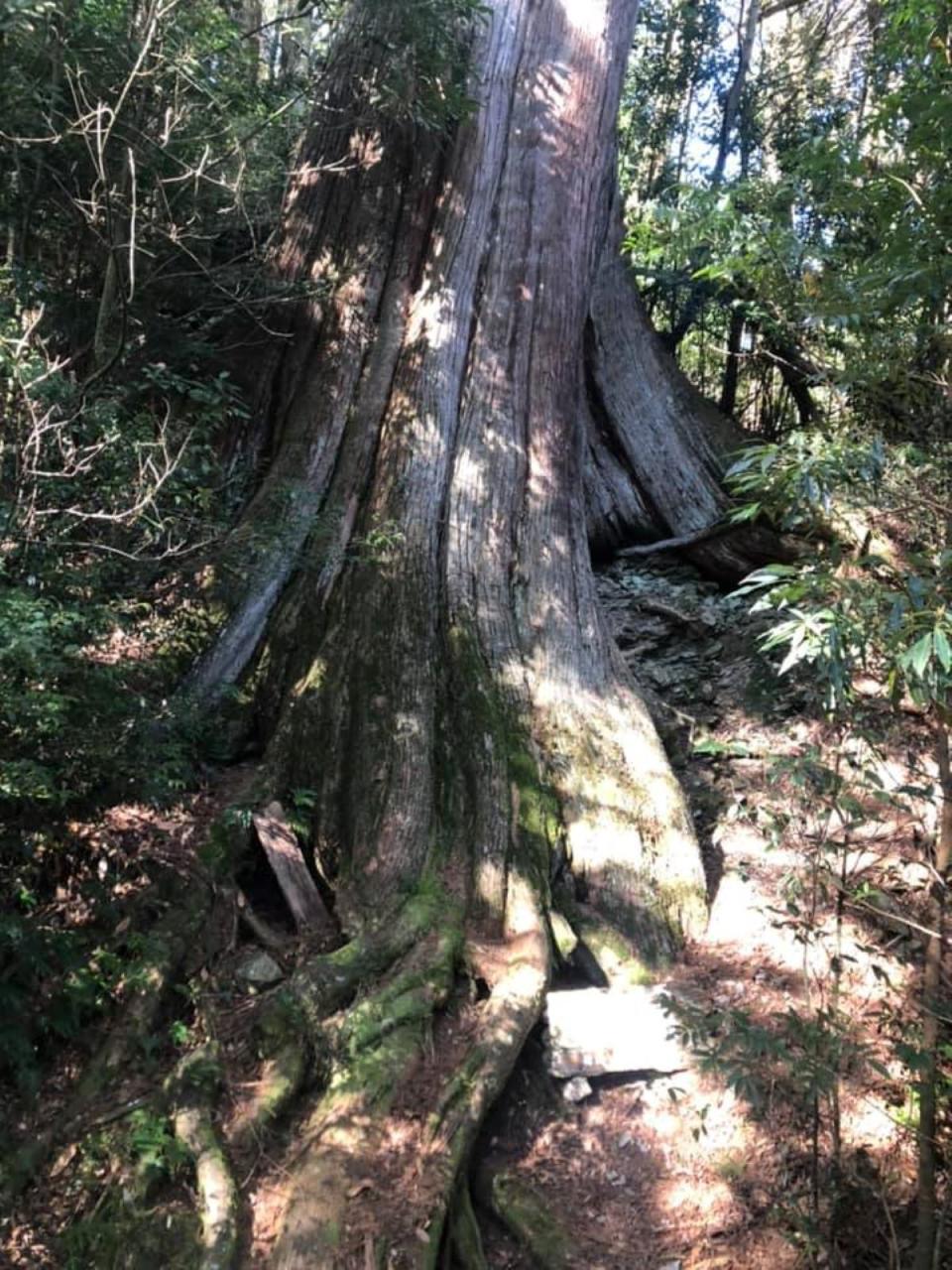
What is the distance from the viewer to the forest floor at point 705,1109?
2.72 metres

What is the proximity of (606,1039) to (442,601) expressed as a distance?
7.15ft

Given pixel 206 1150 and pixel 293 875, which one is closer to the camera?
pixel 206 1150

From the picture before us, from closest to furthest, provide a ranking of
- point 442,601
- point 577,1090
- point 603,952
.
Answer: point 577,1090
point 603,952
point 442,601

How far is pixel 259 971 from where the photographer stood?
367 centimetres

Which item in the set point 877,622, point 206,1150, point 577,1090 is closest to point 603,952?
point 577,1090

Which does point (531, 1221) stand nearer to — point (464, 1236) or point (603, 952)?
point (464, 1236)

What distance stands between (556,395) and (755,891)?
3.04 meters

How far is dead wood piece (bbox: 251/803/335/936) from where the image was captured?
3869 mm

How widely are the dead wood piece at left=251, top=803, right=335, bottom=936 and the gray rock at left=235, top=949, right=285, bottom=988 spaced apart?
0.66 ft

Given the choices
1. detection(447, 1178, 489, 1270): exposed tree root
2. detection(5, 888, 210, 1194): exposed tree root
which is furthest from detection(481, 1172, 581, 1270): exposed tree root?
detection(5, 888, 210, 1194): exposed tree root

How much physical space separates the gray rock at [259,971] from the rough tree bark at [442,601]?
0.32m

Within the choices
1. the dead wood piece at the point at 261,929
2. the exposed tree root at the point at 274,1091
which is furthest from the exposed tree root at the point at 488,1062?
the dead wood piece at the point at 261,929

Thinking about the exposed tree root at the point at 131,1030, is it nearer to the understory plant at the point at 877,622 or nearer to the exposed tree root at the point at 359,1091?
the exposed tree root at the point at 359,1091

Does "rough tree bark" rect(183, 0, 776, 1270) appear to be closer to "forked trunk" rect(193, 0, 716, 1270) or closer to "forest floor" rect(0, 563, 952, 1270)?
"forked trunk" rect(193, 0, 716, 1270)
